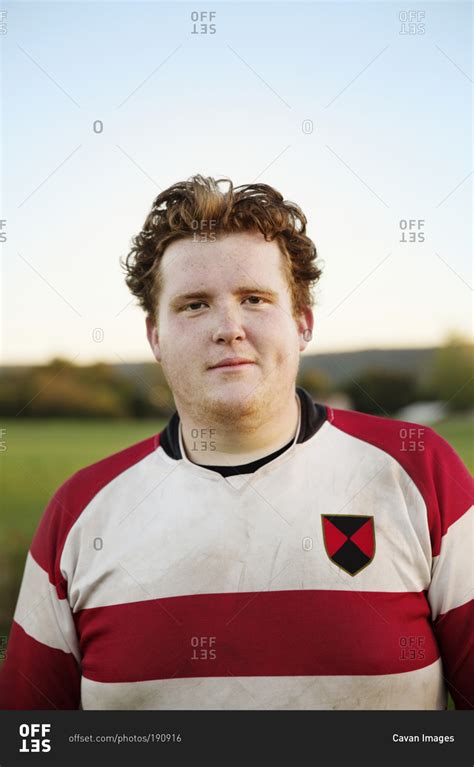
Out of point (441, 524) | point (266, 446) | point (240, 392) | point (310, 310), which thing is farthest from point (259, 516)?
point (310, 310)

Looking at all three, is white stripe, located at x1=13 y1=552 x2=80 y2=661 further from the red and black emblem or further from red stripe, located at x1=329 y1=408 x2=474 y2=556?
red stripe, located at x1=329 y1=408 x2=474 y2=556

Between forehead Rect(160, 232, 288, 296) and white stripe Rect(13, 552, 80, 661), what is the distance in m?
0.94

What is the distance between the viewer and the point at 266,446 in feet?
6.72

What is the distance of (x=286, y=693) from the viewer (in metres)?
1.94

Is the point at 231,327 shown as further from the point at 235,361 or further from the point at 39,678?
the point at 39,678

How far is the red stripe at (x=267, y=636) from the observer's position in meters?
1.93

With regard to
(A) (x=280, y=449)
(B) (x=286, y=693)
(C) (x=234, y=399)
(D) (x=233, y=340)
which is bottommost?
(B) (x=286, y=693)

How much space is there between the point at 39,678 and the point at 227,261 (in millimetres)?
1300

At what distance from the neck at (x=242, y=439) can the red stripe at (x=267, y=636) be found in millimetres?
377

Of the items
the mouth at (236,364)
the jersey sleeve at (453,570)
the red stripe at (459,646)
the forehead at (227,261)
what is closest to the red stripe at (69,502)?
the mouth at (236,364)

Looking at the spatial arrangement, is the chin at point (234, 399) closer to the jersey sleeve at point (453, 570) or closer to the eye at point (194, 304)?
the eye at point (194, 304)

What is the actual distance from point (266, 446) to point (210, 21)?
1.31 metres

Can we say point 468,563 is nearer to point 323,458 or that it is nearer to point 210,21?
point 323,458

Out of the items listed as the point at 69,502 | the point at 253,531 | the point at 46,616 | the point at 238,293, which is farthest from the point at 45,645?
the point at 238,293
